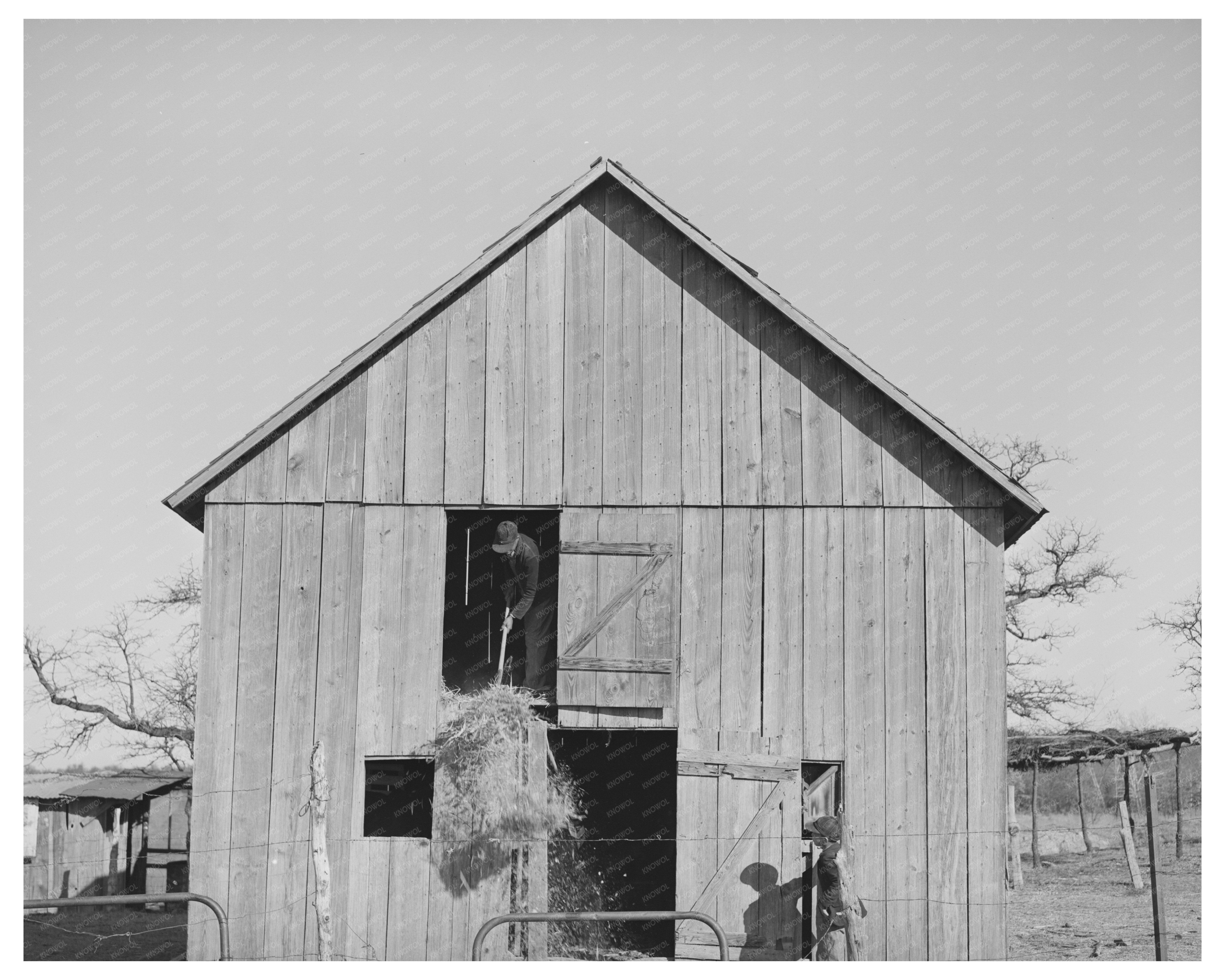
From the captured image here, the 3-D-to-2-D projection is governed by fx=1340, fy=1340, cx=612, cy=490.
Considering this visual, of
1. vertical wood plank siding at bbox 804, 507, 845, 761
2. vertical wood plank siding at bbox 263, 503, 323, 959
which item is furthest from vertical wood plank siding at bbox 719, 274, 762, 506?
vertical wood plank siding at bbox 263, 503, 323, 959

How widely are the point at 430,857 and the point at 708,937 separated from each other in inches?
112

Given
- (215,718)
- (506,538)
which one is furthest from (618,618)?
(215,718)

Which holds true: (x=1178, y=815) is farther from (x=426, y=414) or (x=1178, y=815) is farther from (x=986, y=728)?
(x=426, y=414)

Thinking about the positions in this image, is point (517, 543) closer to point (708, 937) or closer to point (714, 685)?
point (714, 685)

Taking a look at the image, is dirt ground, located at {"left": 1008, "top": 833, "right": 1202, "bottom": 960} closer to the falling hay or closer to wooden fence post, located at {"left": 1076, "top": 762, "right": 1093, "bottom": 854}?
wooden fence post, located at {"left": 1076, "top": 762, "right": 1093, "bottom": 854}

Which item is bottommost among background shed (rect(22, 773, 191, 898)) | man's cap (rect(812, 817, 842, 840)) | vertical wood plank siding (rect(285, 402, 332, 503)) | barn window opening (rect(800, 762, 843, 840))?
background shed (rect(22, 773, 191, 898))

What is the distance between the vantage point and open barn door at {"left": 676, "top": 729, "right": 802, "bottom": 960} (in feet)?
42.7

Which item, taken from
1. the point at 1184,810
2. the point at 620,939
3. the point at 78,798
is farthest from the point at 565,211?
the point at 1184,810

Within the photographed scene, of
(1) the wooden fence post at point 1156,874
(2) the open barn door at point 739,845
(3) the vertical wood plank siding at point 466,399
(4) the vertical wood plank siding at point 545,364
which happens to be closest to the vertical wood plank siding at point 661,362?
(4) the vertical wood plank siding at point 545,364

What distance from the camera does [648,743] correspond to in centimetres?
1747

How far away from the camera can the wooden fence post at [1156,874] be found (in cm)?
1293

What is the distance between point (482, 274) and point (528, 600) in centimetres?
368

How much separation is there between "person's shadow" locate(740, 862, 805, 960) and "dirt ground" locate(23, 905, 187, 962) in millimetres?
9289

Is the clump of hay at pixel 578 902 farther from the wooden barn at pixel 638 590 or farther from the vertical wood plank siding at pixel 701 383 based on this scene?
the vertical wood plank siding at pixel 701 383
